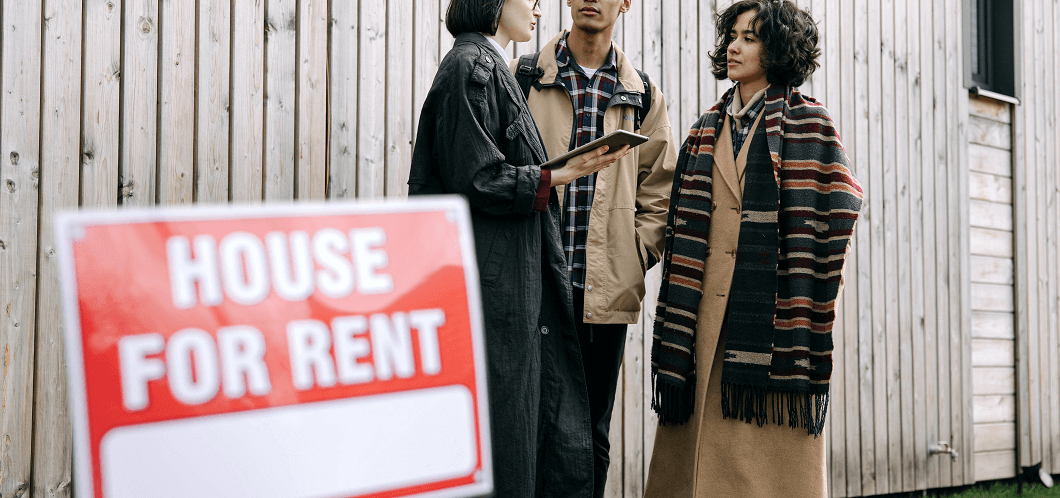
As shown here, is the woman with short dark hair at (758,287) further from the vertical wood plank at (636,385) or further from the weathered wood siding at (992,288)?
the weathered wood siding at (992,288)

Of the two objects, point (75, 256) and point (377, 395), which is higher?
point (75, 256)

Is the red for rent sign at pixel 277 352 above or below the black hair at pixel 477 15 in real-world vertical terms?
below

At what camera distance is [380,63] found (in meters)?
3.15

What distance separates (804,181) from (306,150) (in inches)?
66.0

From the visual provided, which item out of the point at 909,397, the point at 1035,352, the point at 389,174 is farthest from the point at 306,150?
the point at 1035,352

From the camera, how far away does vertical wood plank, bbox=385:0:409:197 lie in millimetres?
3172

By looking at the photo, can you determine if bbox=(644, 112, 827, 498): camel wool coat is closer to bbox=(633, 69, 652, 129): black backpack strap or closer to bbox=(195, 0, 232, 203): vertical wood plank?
bbox=(633, 69, 652, 129): black backpack strap

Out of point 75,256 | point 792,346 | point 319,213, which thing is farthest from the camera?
point 792,346

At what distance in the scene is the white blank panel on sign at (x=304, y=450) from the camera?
3.11 ft

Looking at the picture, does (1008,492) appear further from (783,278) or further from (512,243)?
(512,243)

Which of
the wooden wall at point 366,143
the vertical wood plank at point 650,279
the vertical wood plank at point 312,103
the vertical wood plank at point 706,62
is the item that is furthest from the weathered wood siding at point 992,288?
the vertical wood plank at point 312,103

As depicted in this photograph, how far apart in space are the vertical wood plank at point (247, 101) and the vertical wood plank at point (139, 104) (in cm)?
25

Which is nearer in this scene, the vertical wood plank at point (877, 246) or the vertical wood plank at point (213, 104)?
the vertical wood plank at point (213, 104)

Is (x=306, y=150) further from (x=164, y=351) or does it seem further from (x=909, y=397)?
(x=909, y=397)
